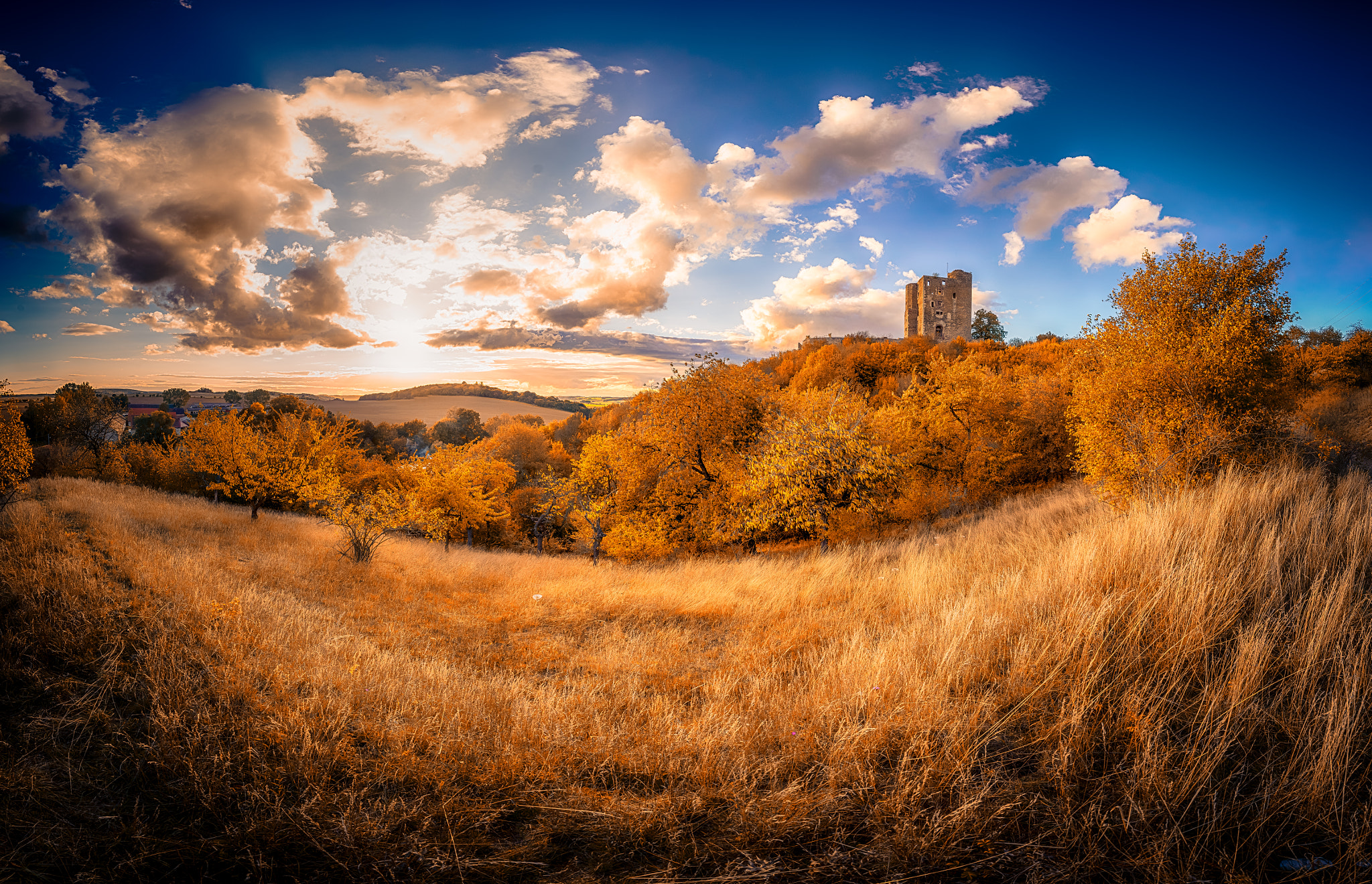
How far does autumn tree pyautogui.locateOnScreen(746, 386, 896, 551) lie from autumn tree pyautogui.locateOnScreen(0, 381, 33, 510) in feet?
65.8

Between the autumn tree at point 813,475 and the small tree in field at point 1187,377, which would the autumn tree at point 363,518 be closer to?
the autumn tree at point 813,475

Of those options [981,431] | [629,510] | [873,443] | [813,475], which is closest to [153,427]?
[629,510]

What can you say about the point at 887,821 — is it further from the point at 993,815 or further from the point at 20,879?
the point at 20,879

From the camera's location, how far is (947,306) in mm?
82250

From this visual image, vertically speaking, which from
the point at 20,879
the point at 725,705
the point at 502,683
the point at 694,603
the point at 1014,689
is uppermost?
the point at 1014,689

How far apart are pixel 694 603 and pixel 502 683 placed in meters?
5.23

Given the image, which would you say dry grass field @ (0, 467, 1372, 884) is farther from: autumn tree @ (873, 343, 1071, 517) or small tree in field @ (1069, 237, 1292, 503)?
autumn tree @ (873, 343, 1071, 517)

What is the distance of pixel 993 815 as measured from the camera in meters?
2.73

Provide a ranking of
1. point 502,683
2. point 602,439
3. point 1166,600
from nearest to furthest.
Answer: point 1166,600 → point 502,683 → point 602,439

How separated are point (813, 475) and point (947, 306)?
269 feet

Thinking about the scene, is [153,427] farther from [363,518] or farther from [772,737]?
[772,737]

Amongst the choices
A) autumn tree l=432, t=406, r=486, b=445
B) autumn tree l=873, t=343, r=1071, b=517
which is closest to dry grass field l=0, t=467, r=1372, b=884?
autumn tree l=873, t=343, r=1071, b=517

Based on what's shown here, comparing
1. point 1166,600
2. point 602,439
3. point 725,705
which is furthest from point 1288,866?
point 602,439

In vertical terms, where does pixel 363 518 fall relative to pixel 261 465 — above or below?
below
